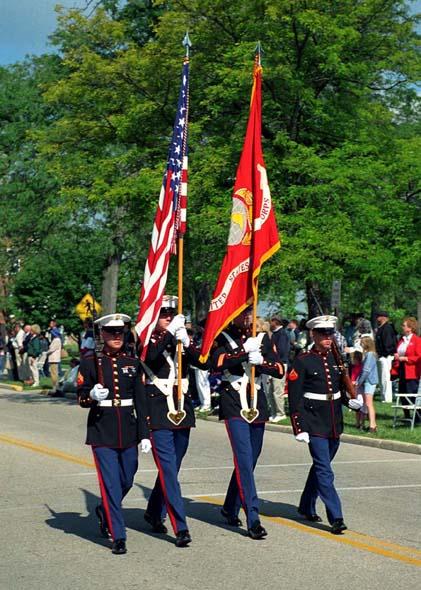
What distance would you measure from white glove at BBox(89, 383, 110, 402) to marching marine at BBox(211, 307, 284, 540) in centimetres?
107

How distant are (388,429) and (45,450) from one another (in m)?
5.84

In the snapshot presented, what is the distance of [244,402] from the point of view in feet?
32.3

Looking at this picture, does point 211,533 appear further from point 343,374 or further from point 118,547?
point 343,374

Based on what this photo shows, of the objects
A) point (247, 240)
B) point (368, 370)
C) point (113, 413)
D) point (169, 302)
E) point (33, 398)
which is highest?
point (247, 240)

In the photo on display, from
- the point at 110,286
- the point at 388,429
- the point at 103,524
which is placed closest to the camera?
the point at 103,524

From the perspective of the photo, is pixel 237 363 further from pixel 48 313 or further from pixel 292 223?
pixel 48 313

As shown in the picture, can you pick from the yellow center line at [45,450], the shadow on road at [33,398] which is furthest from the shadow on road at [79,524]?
the shadow on road at [33,398]

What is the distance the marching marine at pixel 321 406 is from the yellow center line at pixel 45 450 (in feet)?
16.7

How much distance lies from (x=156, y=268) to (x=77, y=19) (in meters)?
20.5

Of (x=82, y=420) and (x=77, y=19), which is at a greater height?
(x=77, y=19)

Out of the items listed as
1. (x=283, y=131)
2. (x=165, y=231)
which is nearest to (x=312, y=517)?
(x=165, y=231)

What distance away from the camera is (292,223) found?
23.6 metres

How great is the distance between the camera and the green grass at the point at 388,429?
59.3ft

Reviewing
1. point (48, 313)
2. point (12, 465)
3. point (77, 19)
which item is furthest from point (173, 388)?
point (48, 313)
